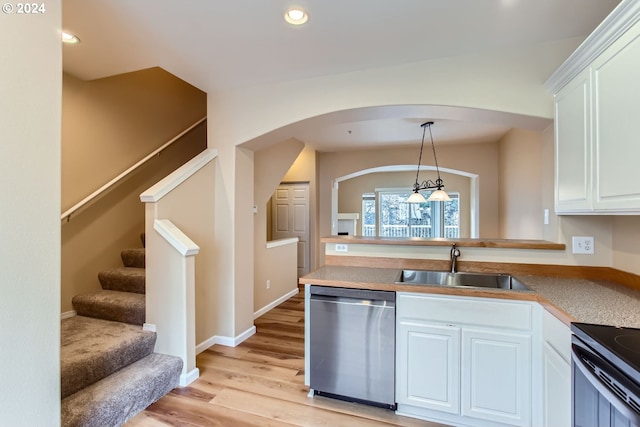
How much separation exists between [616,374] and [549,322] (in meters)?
0.69

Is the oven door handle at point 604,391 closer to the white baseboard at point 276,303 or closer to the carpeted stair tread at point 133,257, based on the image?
the white baseboard at point 276,303

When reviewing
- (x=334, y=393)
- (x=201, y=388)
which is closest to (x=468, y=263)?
(x=334, y=393)

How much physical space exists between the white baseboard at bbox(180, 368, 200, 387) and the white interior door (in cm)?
344

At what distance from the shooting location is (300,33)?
2.11 metres

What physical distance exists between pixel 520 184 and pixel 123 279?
470 centimetres

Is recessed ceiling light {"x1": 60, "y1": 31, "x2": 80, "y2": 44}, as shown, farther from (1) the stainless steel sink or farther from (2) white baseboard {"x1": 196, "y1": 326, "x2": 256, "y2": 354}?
(1) the stainless steel sink

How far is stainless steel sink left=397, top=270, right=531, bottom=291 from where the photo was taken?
91.4 inches

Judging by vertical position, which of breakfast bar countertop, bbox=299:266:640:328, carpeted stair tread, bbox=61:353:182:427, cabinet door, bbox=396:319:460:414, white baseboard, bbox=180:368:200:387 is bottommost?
white baseboard, bbox=180:368:200:387

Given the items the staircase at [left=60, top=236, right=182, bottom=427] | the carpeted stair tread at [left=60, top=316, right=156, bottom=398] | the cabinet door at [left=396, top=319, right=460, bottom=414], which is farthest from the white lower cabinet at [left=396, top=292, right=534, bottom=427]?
the carpeted stair tread at [left=60, top=316, right=156, bottom=398]

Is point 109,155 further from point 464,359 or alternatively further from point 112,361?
point 464,359

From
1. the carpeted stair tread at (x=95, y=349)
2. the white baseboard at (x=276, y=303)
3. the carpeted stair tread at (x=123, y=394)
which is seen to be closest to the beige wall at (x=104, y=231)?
the carpeted stair tread at (x=95, y=349)

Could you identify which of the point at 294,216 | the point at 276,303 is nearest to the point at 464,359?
the point at 276,303

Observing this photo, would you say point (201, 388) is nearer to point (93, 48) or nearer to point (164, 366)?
point (164, 366)

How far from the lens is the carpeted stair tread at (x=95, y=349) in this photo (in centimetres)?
197
